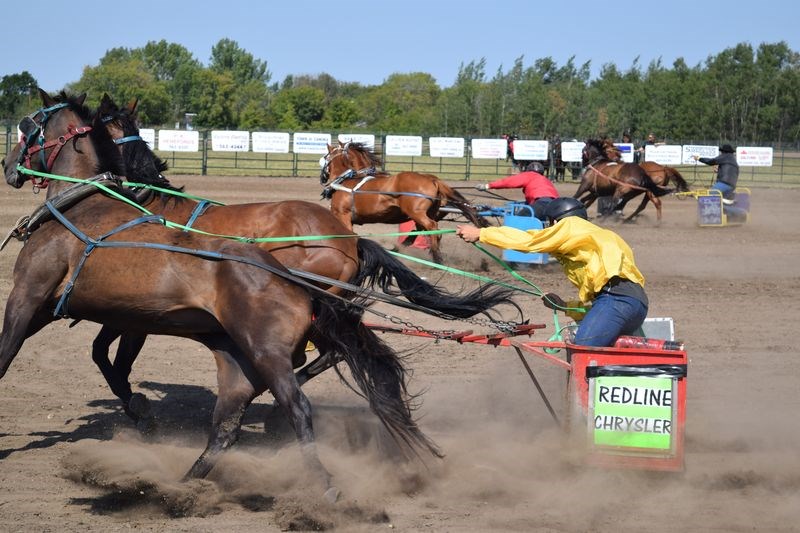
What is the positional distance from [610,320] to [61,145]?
370cm

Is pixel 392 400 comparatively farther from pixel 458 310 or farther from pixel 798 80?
pixel 798 80

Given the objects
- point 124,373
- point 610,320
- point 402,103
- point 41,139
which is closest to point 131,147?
point 41,139

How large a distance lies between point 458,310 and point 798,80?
56.7 meters

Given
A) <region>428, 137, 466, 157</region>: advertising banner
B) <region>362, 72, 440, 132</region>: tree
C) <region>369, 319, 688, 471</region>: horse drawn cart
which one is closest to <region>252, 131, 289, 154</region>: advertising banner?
<region>428, 137, 466, 157</region>: advertising banner

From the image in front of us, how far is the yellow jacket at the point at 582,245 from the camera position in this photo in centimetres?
574

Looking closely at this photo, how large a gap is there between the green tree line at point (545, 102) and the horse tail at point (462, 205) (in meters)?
27.4

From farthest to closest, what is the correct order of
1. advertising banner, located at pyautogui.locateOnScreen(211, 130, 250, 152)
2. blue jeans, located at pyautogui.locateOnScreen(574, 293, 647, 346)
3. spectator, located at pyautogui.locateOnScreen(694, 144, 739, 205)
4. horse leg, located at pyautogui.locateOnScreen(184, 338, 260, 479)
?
advertising banner, located at pyautogui.locateOnScreen(211, 130, 250, 152) < spectator, located at pyautogui.locateOnScreen(694, 144, 739, 205) < blue jeans, located at pyautogui.locateOnScreen(574, 293, 647, 346) < horse leg, located at pyautogui.locateOnScreen(184, 338, 260, 479)

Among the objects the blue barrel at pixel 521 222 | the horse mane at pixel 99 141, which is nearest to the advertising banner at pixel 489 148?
the blue barrel at pixel 521 222

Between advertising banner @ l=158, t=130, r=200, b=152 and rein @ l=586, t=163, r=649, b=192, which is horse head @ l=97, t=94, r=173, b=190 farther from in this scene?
→ advertising banner @ l=158, t=130, r=200, b=152

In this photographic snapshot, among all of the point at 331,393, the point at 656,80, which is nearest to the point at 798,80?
the point at 656,80

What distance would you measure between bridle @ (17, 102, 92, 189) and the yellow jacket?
9.13ft

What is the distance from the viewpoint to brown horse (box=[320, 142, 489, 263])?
1272cm

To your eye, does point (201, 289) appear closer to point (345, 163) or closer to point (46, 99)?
point (46, 99)

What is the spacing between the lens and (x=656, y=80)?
55.4 metres
